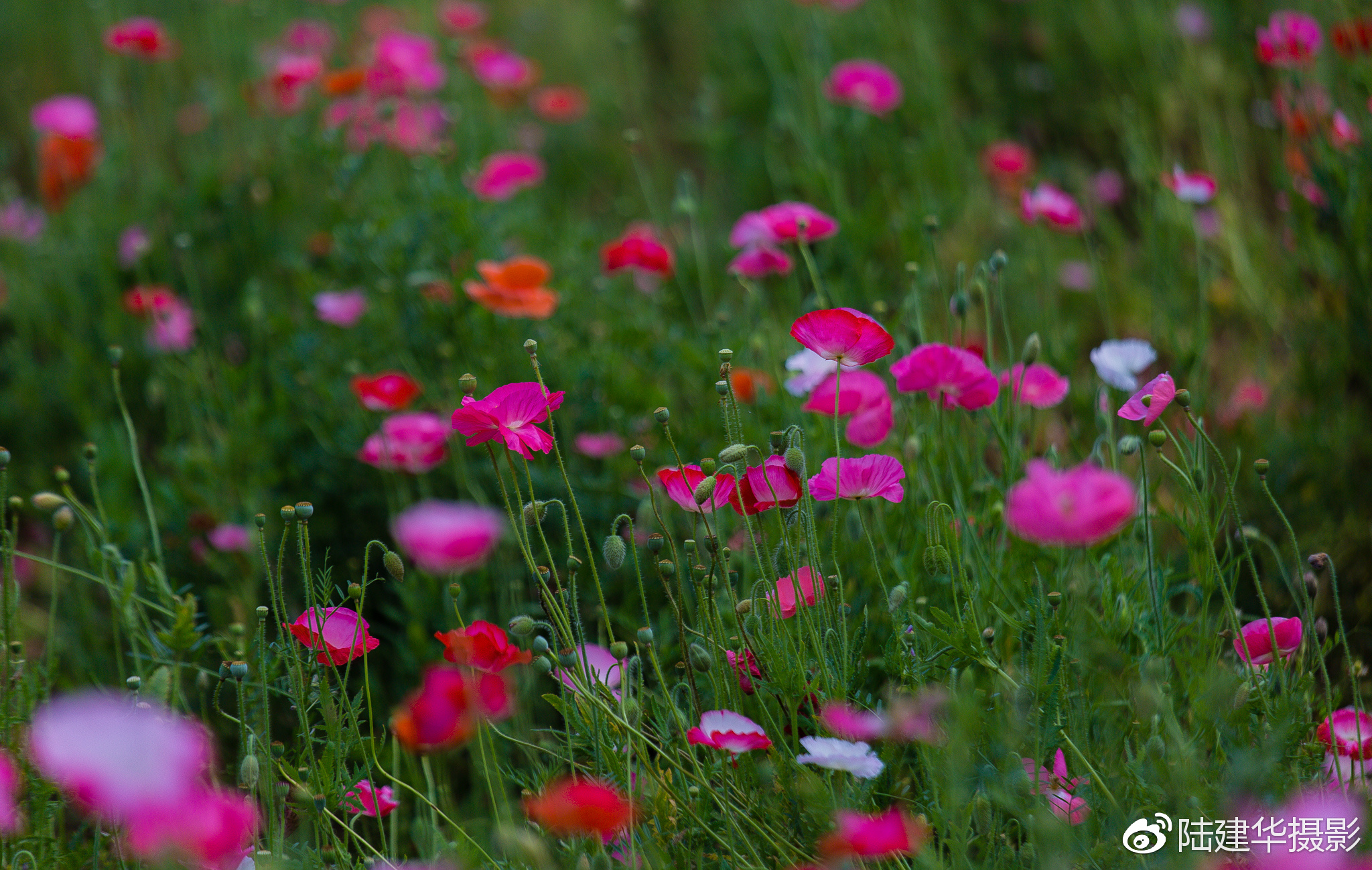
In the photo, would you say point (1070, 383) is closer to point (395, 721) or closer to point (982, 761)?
point (982, 761)

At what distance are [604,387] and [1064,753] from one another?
104 cm

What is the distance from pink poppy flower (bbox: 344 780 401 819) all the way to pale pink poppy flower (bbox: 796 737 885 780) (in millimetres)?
483

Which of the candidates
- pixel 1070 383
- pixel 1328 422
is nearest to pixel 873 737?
pixel 1070 383

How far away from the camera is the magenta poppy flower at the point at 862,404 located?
138 cm

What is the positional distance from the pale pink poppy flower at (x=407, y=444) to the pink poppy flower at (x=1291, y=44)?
1582 millimetres

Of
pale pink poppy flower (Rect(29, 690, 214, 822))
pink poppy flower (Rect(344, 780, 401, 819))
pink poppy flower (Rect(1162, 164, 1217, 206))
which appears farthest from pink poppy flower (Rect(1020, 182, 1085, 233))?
pale pink poppy flower (Rect(29, 690, 214, 822))

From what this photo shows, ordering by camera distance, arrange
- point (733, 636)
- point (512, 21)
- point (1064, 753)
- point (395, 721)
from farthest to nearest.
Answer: point (512, 21) < point (733, 636) < point (1064, 753) < point (395, 721)

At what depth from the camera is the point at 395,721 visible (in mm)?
888

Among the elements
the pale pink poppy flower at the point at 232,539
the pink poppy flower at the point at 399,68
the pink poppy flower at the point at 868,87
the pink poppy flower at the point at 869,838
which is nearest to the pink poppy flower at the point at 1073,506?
the pink poppy flower at the point at 869,838

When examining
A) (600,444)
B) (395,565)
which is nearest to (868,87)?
(600,444)

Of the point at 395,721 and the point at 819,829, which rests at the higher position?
the point at 395,721

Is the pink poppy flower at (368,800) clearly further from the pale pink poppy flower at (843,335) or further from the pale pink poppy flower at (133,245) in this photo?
the pale pink poppy flower at (133,245)

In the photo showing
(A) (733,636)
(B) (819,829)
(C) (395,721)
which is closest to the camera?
(C) (395,721)

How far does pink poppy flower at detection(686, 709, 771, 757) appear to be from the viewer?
1009 mm
